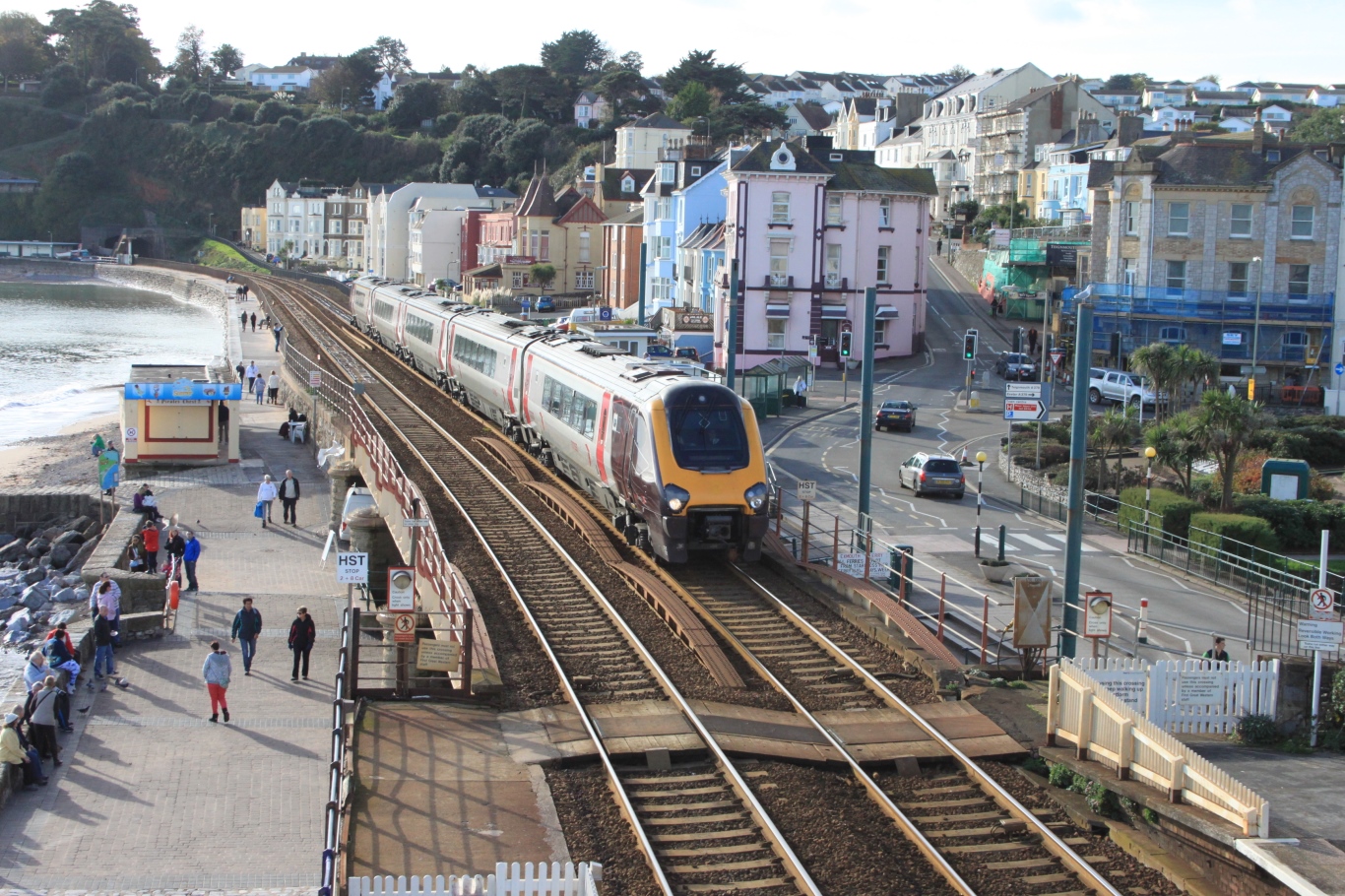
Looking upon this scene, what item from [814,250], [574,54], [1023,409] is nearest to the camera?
[1023,409]

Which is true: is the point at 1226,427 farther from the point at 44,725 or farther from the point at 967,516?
the point at 44,725

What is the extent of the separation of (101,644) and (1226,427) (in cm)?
2323

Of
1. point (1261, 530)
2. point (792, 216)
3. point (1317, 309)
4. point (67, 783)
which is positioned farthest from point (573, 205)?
point (67, 783)

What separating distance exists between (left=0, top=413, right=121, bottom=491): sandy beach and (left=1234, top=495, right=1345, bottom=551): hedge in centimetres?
3146

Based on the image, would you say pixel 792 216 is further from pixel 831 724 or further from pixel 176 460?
pixel 831 724

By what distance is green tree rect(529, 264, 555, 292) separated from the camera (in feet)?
282

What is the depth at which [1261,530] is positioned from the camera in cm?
2708

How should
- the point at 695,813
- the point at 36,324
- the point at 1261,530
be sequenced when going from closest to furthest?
the point at 695,813
the point at 1261,530
the point at 36,324

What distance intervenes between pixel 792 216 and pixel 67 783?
46.4 meters

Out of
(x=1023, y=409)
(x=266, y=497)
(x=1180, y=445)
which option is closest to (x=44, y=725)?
(x=266, y=497)

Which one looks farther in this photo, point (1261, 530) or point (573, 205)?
point (573, 205)

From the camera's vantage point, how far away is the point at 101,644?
18.9 m

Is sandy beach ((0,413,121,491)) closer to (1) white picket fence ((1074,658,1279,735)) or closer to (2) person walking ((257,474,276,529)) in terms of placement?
(2) person walking ((257,474,276,529))

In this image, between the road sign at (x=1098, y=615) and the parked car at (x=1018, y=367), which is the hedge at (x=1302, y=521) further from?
the parked car at (x=1018, y=367)
